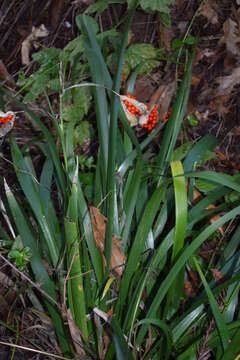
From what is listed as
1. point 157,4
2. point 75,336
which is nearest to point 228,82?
point 157,4

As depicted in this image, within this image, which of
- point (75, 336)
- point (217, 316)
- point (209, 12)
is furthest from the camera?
point (209, 12)

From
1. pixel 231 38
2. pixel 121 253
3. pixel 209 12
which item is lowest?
pixel 121 253

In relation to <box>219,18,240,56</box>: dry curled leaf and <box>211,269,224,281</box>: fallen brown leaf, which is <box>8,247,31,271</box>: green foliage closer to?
<box>211,269,224,281</box>: fallen brown leaf

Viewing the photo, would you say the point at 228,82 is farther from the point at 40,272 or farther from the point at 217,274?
the point at 40,272

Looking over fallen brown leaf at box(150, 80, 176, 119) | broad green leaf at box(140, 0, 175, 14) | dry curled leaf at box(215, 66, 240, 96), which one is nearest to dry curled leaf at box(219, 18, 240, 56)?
dry curled leaf at box(215, 66, 240, 96)

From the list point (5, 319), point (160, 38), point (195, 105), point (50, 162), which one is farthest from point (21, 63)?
point (5, 319)

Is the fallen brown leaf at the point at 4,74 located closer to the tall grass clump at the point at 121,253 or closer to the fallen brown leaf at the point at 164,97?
the fallen brown leaf at the point at 164,97
